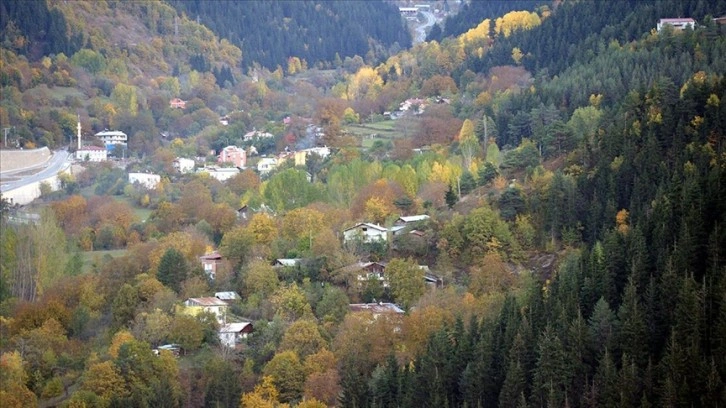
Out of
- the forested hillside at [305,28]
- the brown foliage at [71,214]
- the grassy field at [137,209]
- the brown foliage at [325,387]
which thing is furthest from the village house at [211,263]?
the forested hillside at [305,28]

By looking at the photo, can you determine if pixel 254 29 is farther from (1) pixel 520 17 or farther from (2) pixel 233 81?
(1) pixel 520 17

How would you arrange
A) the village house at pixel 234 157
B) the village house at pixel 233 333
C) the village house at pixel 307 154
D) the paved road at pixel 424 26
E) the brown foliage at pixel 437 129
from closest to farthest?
1. the village house at pixel 233 333
2. the brown foliage at pixel 437 129
3. the village house at pixel 307 154
4. the village house at pixel 234 157
5. the paved road at pixel 424 26

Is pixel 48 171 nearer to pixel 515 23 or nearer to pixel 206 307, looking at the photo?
pixel 515 23

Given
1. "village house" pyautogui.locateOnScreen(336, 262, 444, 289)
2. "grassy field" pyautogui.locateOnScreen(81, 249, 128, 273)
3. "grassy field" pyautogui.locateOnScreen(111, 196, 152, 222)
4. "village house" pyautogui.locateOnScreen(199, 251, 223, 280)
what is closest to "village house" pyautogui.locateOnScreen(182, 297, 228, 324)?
"village house" pyautogui.locateOnScreen(199, 251, 223, 280)

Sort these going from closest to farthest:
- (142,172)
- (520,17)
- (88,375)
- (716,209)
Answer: (716,209) < (88,375) < (142,172) < (520,17)

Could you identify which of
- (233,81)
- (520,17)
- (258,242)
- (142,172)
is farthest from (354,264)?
(233,81)

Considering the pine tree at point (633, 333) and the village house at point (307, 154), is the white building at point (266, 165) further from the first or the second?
the pine tree at point (633, 333)

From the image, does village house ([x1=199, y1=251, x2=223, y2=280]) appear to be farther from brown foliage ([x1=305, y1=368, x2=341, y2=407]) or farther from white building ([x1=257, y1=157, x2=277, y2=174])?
white building ([x1=257, y1=157, x2=277, y2=174])
